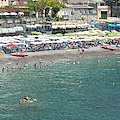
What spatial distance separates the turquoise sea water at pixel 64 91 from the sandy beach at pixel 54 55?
3.42 m

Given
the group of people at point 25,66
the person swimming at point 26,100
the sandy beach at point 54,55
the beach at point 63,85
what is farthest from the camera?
the sandy beach at point 54,55

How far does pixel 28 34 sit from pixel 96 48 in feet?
57.9

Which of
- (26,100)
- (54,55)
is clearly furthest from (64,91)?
(54,55)

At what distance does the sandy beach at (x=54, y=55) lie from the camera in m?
88.8

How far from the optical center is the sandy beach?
8881 centimetres

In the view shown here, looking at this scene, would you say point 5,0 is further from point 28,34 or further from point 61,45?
point 61,45

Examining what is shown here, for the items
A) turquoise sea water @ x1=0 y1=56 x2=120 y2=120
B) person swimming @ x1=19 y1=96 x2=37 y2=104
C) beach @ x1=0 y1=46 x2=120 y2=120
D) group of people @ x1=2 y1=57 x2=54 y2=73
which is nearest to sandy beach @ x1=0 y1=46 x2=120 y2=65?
beach @ x1=0 y1=46 x2=120 y2=120

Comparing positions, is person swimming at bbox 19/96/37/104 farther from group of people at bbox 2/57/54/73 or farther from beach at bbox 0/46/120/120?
group of people at bbox 2/57/54/73

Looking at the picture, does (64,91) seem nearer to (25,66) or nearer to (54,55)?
(25,66)

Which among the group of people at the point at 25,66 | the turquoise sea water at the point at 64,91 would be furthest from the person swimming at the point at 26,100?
the group of people at the point at 25,66

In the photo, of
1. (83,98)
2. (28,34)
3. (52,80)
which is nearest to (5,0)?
(28,34)

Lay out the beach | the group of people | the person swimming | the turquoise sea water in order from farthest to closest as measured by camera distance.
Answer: the group of people < the person swimming < the beach < the turquoise sea water

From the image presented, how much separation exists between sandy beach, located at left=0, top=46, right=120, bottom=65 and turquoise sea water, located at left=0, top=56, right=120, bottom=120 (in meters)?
3.42

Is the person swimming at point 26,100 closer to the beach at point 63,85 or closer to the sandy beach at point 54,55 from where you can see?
the beach at point 63,85
